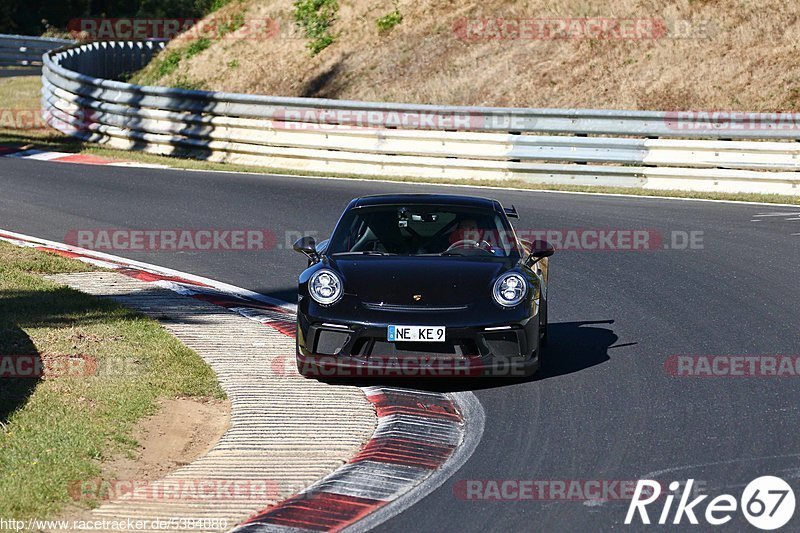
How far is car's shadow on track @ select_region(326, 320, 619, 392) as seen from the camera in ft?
27.1

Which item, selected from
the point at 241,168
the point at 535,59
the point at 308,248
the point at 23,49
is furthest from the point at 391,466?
the point at 23,49

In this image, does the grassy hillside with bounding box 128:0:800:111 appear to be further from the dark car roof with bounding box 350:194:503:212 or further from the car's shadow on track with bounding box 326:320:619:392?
the dark car roof with bounding box 350:194:503:212

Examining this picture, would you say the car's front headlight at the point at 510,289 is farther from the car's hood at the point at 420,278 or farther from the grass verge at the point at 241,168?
the grass verge at the point at 241,168

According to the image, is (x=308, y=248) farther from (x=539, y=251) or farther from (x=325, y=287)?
(x=539, y=251)

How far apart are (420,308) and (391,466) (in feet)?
5.72

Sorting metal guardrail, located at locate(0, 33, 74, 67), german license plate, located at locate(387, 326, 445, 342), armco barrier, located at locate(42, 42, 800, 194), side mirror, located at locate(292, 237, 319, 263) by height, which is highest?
side mirror, located at locate(292, 237, 319, 263)

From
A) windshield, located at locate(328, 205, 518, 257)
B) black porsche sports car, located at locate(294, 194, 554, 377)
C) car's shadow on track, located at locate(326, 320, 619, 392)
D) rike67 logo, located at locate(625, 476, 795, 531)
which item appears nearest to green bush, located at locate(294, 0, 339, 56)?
car's shadow on track, located at locate(326, 320, 619, 392)

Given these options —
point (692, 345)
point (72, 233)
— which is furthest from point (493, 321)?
point (72, 233)

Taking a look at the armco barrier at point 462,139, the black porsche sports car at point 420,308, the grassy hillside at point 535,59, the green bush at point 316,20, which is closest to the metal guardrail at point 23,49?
the grassy hillside at point 535,59

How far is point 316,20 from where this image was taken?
30219mm

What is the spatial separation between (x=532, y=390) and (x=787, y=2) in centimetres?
1908

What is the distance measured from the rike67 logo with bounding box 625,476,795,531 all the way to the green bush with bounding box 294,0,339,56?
955 inches

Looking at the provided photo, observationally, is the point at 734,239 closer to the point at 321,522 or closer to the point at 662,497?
the point at 662,497

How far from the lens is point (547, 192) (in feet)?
61.1
